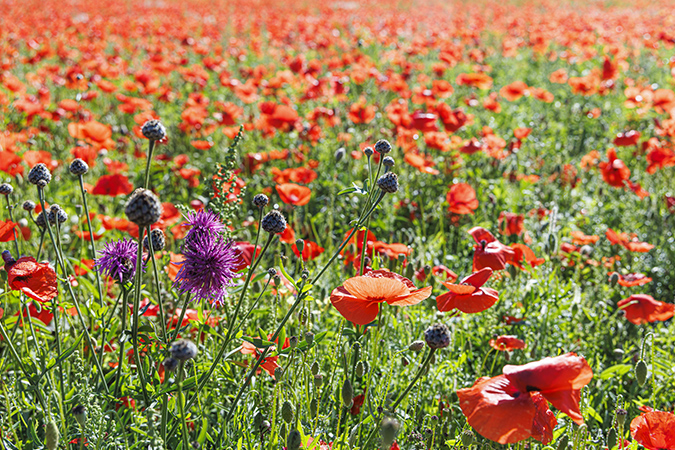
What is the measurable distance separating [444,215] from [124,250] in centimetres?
235

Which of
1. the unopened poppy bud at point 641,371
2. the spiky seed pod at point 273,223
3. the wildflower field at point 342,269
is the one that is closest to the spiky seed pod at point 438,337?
the wildflower field at point 342,269

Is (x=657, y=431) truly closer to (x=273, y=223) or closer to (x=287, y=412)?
(x=287, y=412)

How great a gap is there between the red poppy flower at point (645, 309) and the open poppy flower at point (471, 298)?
993 mm

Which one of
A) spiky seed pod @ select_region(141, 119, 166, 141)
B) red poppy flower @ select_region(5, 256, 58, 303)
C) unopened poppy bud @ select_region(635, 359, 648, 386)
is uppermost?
spiky seed pod @ select_region(141, 119, 166, 141)

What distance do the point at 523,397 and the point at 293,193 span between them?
1596mm

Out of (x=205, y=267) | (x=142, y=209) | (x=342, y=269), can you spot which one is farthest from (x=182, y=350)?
(x=342, y=269)

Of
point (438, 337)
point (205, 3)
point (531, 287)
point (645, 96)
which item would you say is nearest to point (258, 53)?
point (645, 96)

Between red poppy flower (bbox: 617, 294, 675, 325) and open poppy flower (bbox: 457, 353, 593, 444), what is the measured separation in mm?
1194

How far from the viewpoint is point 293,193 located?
250 cm

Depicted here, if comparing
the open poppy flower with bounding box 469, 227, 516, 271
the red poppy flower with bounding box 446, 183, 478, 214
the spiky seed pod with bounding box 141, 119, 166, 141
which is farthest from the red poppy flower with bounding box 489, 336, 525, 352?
the spiky seed pod with bounding box 141, 119, 166, 141

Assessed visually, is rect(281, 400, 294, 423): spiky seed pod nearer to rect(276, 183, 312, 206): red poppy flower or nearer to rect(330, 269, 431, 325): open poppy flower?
rect(330, 269, 431, 325): open poppy flower

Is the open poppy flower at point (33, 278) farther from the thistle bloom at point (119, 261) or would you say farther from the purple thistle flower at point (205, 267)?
the purple thistle flower at point (205, 267)

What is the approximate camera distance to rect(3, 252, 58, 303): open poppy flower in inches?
53.7

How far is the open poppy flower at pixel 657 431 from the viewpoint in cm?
130
